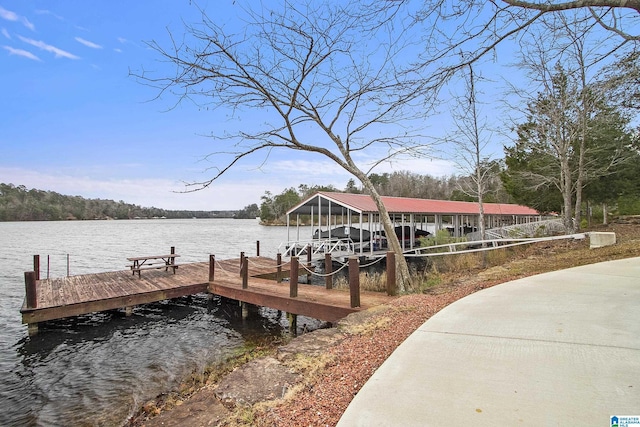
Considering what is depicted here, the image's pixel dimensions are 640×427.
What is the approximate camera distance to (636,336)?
3479mm

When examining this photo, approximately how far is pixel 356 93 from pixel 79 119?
48.4 feet

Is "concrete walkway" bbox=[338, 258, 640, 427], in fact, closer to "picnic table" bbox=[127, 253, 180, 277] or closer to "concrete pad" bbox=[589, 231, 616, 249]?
"concrete pad" bbox=[589, 231, 616, 249]

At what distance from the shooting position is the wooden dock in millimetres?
8424

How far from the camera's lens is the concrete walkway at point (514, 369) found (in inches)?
89.4

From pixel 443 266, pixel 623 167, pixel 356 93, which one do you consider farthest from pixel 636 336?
pixel 623 167

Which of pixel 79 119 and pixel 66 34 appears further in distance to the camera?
pixel 79 119

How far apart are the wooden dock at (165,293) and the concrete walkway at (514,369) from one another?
355 centimetres

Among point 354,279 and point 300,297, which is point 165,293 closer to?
point 300,297

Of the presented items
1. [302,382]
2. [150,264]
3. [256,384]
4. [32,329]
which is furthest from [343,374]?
[150,264]

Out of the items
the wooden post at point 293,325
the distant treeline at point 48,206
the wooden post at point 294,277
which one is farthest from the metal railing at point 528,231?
the distant treeline at point 48,206

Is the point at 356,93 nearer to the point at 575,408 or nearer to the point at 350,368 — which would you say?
the point at 350,368

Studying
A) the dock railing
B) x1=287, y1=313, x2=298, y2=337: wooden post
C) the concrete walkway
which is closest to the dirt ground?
the concrete walkway

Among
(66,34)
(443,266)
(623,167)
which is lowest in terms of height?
(443,266)

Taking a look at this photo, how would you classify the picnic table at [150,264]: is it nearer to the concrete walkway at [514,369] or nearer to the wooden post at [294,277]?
the wooden post at [294,277]
